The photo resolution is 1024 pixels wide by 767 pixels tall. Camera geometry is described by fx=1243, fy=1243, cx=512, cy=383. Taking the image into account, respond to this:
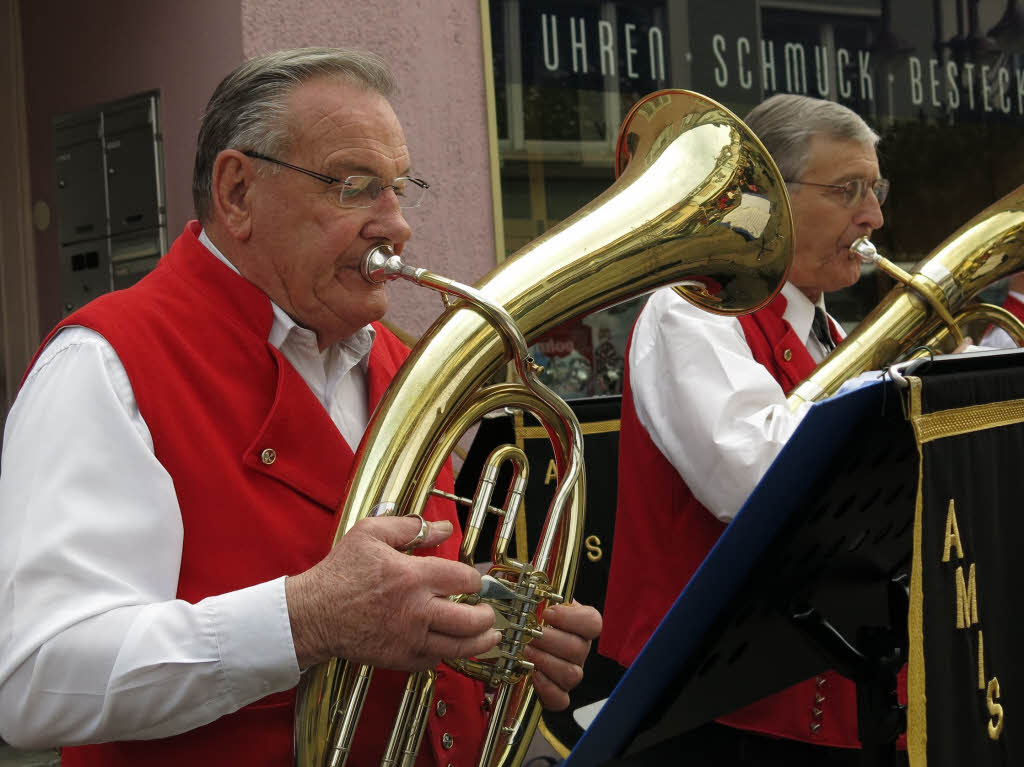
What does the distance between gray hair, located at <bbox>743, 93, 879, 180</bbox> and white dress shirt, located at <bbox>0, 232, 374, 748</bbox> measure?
5.22 feet

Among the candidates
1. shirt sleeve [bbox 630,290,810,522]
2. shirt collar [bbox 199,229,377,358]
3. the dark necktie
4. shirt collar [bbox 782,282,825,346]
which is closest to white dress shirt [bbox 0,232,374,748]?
shirt collar [bbox 199,229,377,358]

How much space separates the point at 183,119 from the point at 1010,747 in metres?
2.98

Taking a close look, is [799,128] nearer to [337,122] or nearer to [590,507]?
[590,507]

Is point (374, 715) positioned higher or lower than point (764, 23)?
lower

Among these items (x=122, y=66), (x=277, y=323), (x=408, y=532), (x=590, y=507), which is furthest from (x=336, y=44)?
(x=408, y=532)

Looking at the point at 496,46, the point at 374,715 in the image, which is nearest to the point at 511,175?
the point at 496,46

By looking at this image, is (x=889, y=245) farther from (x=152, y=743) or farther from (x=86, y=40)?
(x=152, y=743)

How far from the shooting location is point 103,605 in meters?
1.43

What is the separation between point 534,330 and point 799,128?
1.13 m

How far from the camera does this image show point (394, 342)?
2.11 meters

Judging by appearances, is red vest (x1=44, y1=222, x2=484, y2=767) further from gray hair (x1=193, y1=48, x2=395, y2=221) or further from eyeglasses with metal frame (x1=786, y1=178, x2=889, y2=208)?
eyeglasses with metal frame (x1=786, y1=178, x2=889, y2=208)

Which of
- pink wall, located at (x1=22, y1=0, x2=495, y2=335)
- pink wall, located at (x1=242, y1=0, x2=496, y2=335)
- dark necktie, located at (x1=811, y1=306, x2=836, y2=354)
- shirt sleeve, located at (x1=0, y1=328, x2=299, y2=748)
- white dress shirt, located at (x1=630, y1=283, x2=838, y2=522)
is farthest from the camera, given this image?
pink wall, located at (x1=242, y1=0, x2=496, y2=335)

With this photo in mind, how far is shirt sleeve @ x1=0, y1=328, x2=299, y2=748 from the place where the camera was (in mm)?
1430

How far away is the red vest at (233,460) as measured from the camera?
1.58m
